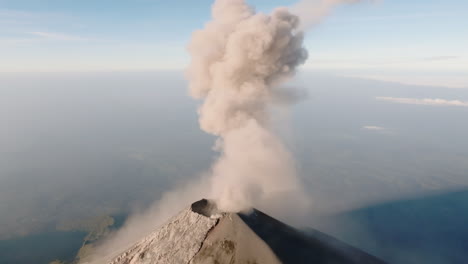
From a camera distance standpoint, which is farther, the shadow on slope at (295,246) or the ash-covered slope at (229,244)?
the shadow on slope at (295,246)

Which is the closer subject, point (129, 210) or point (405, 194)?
point (129, 210)

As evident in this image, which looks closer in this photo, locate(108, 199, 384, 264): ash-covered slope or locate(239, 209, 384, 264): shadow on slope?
locate(108, 199, 384, 264): ash-covered slope

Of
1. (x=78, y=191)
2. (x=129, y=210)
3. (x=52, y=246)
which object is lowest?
(x=52, y=246)

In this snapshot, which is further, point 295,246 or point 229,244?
point 295,246

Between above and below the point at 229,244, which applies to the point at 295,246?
below

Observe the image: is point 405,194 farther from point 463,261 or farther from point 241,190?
point 241,190

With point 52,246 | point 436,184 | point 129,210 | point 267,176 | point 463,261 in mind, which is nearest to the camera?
point 267,176

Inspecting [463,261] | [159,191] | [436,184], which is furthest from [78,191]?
[436,184]

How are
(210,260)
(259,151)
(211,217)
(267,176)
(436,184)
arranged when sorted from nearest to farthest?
(210,260), (211,217), (259,151), (267,176), (436,184)
